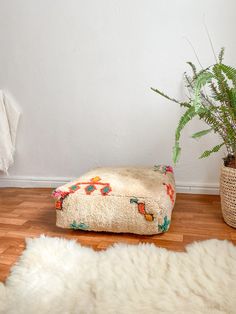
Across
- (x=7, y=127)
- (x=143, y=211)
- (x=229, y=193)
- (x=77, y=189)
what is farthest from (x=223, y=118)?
(x=7, y=127)

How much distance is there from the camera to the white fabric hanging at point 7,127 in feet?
6.13

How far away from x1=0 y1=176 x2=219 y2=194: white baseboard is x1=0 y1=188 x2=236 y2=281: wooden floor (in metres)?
0.05

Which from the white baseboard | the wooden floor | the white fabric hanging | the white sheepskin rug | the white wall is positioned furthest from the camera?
the white fabric hanging

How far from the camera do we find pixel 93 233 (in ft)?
4.12

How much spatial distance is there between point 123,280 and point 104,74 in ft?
4.18

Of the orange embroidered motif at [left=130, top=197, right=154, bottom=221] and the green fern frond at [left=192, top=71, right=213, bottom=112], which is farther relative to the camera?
the orange embroidered motif at [left=130, top=197, right=154, bottom=221]

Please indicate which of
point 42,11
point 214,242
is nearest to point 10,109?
point 42,11

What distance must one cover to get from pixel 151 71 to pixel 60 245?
1154 millimetres

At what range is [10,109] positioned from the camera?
1.89m

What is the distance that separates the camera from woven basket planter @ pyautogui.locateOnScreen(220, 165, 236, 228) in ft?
3.86

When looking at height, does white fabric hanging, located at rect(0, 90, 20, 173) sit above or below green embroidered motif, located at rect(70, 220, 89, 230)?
above

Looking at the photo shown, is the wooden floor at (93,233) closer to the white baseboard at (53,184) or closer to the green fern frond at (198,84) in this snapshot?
the white baseboard at (53,184)

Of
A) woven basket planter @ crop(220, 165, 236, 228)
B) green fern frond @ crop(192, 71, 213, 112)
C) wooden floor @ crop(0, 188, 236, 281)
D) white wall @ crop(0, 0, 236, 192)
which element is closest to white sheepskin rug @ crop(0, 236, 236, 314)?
wooden floor @ crop(0, 188, 236, 281)

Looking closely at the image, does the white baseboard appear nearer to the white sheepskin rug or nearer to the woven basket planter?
the woven basket planter
